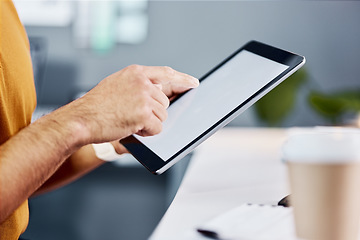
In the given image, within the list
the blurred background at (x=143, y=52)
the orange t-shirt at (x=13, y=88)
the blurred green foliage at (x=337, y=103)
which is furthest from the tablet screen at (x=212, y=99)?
the blurred background at (x=143, y=52)

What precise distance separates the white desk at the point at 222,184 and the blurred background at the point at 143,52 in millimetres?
573

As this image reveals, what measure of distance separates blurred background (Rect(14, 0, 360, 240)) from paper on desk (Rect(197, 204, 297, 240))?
119 centimetres

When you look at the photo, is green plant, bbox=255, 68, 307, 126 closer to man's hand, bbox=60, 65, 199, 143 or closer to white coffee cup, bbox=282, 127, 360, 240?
man's hand, bbox=60, 65, 199, 143

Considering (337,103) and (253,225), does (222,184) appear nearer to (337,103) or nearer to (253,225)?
(253,225)

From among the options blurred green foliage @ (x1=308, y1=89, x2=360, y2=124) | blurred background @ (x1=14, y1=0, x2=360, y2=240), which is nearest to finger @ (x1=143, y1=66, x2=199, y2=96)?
blurred green foliage @ (x1=308, y1=89, x2=360, y2=124)

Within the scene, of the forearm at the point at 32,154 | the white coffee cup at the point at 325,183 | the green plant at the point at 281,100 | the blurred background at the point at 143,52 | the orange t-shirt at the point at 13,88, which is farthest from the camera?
the blurred background at the point at 143,52

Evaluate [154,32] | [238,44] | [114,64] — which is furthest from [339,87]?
[114,64]

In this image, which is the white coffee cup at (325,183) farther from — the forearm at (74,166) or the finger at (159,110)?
the forearm at (74,166)

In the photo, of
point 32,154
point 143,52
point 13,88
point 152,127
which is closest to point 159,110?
point 152,127

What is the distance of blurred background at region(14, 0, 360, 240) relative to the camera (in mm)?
1771

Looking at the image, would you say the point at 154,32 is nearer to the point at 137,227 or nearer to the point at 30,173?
the point at 137,227

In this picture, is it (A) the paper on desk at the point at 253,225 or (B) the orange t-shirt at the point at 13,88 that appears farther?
(B) the orange t-shirt at the point at 13,88

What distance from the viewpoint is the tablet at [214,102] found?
1.87 feet

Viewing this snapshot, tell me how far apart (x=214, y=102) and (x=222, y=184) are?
193mm
